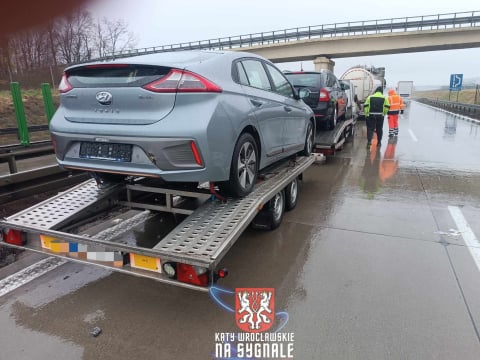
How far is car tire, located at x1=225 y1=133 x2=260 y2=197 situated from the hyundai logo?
Result: 4.05 ft

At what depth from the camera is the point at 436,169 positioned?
8906 mm

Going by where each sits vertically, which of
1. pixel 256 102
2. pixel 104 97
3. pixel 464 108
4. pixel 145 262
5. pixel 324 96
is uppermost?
pixel 104 97

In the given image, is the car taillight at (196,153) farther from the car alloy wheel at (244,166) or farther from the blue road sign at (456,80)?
the blue road sign at (456,80)

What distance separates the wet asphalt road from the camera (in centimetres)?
278

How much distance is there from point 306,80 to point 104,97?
6.93m

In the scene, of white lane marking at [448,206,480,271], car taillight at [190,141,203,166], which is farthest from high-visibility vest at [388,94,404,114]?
car taillight at [190,141,203,166]

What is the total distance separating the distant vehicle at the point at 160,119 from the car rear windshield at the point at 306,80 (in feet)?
18.7

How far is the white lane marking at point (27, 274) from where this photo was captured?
3.56m

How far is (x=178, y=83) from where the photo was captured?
10.8 feet

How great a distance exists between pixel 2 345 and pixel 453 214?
5.71 meters

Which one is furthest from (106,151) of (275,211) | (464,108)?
(464,108)

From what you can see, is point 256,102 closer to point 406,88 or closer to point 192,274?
point 192,274

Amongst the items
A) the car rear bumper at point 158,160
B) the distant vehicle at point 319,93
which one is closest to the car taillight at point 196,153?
the car rear bumper at point 158,160
